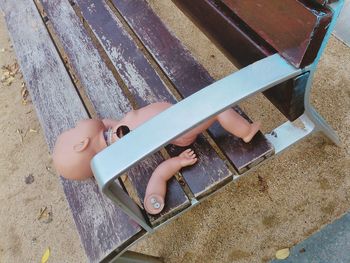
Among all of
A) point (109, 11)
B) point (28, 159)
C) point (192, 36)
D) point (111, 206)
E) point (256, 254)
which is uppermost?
point (109, 11)

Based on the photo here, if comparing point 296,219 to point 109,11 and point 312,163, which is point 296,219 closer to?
point 312,163

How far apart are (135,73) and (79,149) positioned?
0.55 meters

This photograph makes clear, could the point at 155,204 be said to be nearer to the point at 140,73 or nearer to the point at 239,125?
the point at 239,125

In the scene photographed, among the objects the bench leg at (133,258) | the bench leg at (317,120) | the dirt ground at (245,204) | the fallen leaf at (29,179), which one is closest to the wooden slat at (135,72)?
the bench leg at (133,258)

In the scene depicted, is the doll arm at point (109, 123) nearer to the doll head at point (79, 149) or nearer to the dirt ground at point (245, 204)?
the doll head at point (79, 149)

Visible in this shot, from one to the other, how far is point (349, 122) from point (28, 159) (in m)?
2.10

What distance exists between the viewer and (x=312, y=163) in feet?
7.02

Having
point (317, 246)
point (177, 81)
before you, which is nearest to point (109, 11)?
point (177, 81)

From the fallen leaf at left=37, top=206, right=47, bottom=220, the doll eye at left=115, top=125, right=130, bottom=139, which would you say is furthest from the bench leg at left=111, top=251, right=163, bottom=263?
the fallen leaf at left=37, top=206, right=47, bottom=220

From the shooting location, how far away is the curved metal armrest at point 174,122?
1.12 metres

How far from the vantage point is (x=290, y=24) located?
117cm

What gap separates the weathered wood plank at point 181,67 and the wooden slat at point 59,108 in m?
0.37

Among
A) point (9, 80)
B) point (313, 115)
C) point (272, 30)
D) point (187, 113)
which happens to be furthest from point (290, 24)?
point (9, 80)

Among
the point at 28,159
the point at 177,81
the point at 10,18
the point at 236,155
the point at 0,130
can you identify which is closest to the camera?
the point at 236,155
